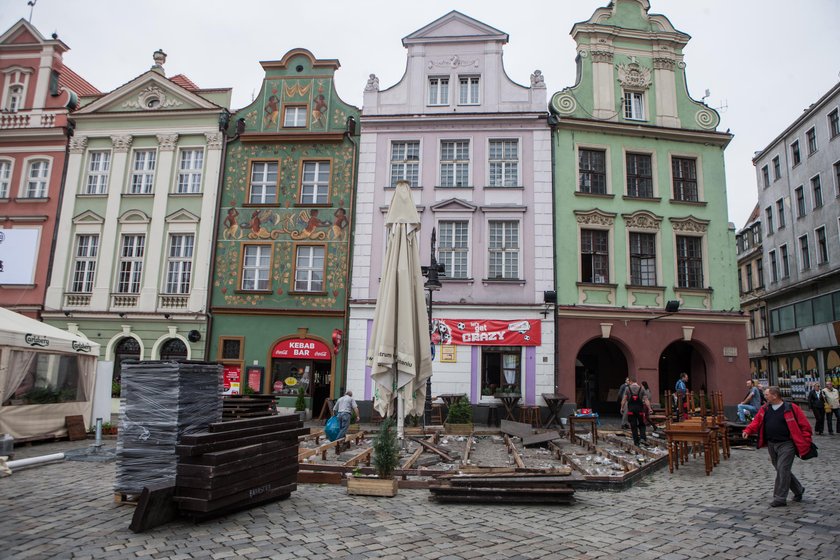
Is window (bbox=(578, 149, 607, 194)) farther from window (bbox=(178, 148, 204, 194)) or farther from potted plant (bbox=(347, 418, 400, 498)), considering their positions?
potted plant (bbox=(347, 418, 400, 498))

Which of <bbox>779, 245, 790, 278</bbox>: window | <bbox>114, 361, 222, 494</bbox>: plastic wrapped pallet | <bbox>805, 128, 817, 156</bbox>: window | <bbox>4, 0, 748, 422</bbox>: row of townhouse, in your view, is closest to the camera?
<bbox>114, 361, 222, 494</bbox>: plastic wrapped pallet

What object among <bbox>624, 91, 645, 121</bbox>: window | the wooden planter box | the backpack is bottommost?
the wooden planter box

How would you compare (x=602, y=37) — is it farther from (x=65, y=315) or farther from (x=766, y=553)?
(x=65, y=315)

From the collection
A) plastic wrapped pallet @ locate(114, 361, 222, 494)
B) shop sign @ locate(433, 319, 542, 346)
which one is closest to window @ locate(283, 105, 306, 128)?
shop sign @ locate(433, 319, 542, 346)

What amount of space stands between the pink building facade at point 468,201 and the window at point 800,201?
74.9ft

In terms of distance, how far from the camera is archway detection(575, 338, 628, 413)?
24.7 metres

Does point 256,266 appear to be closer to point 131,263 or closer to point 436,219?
point 131,263

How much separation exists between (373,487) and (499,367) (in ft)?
45.8

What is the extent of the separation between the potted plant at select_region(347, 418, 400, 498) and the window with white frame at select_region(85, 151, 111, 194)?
2172 centimetres

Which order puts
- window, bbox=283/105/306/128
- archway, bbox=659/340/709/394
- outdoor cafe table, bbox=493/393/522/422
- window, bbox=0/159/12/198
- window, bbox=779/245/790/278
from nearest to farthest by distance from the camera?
outdoor cafe table, bbox=493/393/522/422 < archway, bbox=659/340/709/394 < window, bbox=283/105/306/128 < window, bbox=0/159/12/198 < window, bbox=779/245/790/278

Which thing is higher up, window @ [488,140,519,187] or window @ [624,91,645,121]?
window @ [624,91,645,121]

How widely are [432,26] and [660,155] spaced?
1097 centimetres

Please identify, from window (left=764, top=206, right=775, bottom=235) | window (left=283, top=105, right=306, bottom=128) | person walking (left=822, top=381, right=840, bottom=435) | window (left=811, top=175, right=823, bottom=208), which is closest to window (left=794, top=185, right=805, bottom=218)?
window (left=811, top=175, right=823, bottom=208)

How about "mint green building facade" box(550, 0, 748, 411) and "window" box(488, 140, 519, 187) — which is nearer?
"mint green building facade" box(550, 0, 748, 411)
